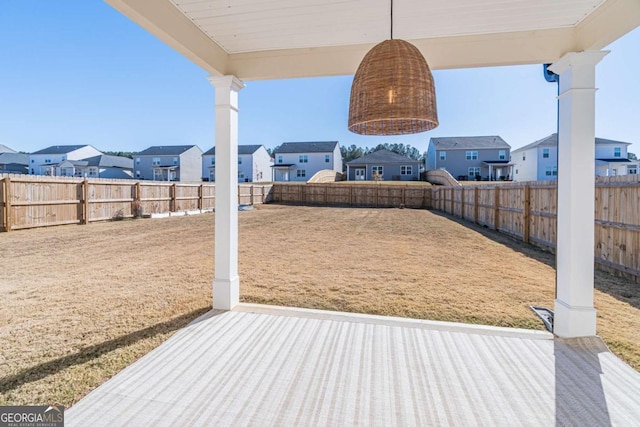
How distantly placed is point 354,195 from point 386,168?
38.6 ft

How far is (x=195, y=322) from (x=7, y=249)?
20.9 ft

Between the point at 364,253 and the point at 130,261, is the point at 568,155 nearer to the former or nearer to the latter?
the point at 364,253

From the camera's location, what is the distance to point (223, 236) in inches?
131

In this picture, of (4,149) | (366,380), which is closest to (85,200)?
(366,380)

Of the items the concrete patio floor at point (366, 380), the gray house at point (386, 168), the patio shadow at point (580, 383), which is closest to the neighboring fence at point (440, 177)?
the gray house at point (386, 168)

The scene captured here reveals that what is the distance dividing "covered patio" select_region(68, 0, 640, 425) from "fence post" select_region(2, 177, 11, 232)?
8.61m

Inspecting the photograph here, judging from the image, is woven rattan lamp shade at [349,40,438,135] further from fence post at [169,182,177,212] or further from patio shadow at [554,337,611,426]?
fence post at [169,182,177,212]

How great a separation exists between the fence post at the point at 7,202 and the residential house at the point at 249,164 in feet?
79.3

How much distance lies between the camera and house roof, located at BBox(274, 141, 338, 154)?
3247 centimetres

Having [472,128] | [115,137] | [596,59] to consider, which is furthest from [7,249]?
[115,137]

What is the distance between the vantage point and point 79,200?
32.9 feet

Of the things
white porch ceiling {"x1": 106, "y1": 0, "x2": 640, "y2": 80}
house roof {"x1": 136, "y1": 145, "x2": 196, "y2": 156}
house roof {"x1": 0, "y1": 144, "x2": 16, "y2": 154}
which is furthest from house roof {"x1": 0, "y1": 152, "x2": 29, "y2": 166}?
white porch ceiling {"x1": 106, "y1": 0, "x2": 640, "y2": 80}

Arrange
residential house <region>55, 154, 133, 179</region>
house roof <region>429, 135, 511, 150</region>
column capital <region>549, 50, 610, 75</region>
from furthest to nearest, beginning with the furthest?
residential house <region>55, 154, 133, 179</region>
house roof <region>429, 135, 511, 150</region>
column capital <region>549, 50, 610, 75</region>

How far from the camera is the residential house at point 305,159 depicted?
32.4 metres
